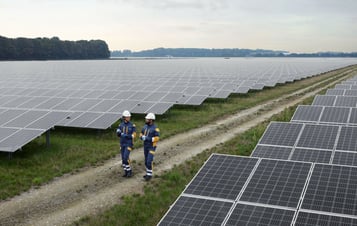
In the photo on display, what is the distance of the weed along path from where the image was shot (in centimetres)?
1082

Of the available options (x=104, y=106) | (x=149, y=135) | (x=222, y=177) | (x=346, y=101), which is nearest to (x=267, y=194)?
(x=222, y=177)

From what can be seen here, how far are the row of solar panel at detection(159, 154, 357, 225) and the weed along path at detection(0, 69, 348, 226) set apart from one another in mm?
4028

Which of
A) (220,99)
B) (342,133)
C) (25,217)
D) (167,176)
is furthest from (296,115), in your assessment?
(220,99)

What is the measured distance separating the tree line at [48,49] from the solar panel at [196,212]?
138 meters

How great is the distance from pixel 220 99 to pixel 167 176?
19.5m

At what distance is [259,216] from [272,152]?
195 inches

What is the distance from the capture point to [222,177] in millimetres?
9117

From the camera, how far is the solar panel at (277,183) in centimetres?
809

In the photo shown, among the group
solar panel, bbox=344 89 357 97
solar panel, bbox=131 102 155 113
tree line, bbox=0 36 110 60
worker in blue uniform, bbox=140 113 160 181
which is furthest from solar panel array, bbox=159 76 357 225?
tree line, bbox=0 36 110 60

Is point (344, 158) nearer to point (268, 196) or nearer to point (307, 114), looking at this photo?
point (268, 196)

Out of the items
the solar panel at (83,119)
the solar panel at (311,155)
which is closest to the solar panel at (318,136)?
the solar panel at (311,155)

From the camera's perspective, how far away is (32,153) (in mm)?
16469

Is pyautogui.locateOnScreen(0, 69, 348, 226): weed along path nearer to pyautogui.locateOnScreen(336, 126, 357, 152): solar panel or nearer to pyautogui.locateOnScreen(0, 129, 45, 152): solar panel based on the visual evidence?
pyautogui.locateOnScreen(0, 129, 45, 152): solar panel

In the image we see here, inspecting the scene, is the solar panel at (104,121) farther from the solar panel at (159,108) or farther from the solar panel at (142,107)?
the solar panel at (159,108)
